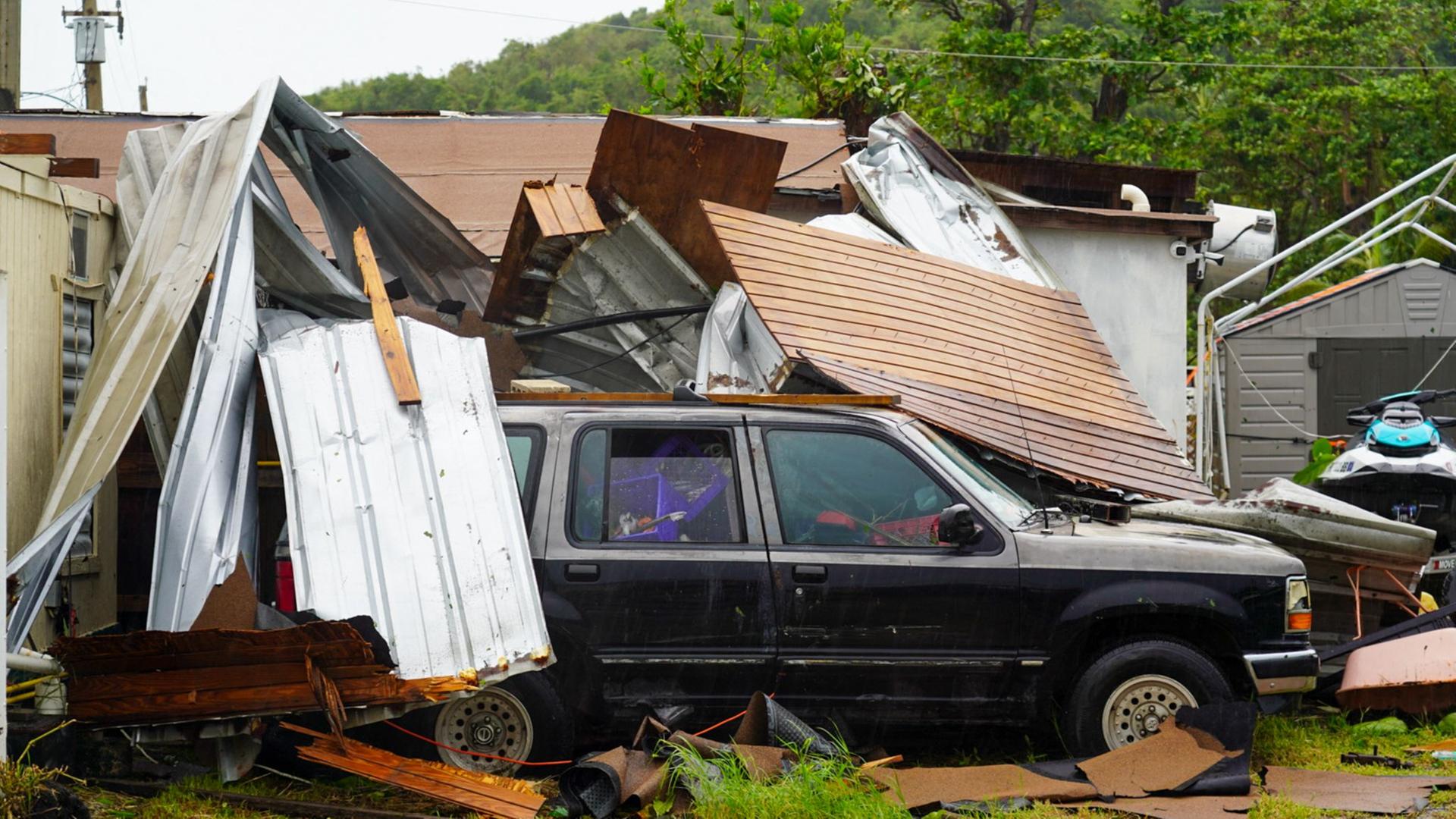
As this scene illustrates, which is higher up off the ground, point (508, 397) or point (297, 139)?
point (297, 139)

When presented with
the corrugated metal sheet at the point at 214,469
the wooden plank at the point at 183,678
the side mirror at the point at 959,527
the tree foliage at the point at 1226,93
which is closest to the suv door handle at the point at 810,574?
the side mirror at the point at 959,527

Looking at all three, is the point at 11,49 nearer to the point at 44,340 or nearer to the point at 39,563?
the point at 44,340

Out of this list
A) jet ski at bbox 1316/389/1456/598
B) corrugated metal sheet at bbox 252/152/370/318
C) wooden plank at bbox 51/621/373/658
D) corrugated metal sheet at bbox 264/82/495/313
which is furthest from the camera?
jet ski at bbox 1316/389/1456/598

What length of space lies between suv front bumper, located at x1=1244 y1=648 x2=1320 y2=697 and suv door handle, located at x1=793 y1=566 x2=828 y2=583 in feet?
6.16

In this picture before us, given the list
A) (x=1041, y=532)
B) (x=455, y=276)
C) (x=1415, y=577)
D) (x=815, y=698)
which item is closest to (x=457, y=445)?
(x=815, y=698)

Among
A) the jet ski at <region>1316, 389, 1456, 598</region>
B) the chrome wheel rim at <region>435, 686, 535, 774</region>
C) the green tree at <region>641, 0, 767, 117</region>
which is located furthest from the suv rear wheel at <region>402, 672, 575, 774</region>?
the green tree at <region>641, 0, 767, 117</region>

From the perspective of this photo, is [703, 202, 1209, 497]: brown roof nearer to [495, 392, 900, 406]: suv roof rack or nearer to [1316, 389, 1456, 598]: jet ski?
[495, 392, 900, 406]: suv roof rack

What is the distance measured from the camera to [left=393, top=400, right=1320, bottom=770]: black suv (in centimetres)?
596

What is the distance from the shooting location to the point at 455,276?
8953 millimetres

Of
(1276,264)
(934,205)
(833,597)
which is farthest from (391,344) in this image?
(1276,264)

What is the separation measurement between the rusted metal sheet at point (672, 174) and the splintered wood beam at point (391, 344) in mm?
1843

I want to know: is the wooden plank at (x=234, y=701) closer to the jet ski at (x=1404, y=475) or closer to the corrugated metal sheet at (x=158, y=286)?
the corrugated metal sheet at (x=158, y=286)

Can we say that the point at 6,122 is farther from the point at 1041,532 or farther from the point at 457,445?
the point at 1041,532

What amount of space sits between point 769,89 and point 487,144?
8.26 m
